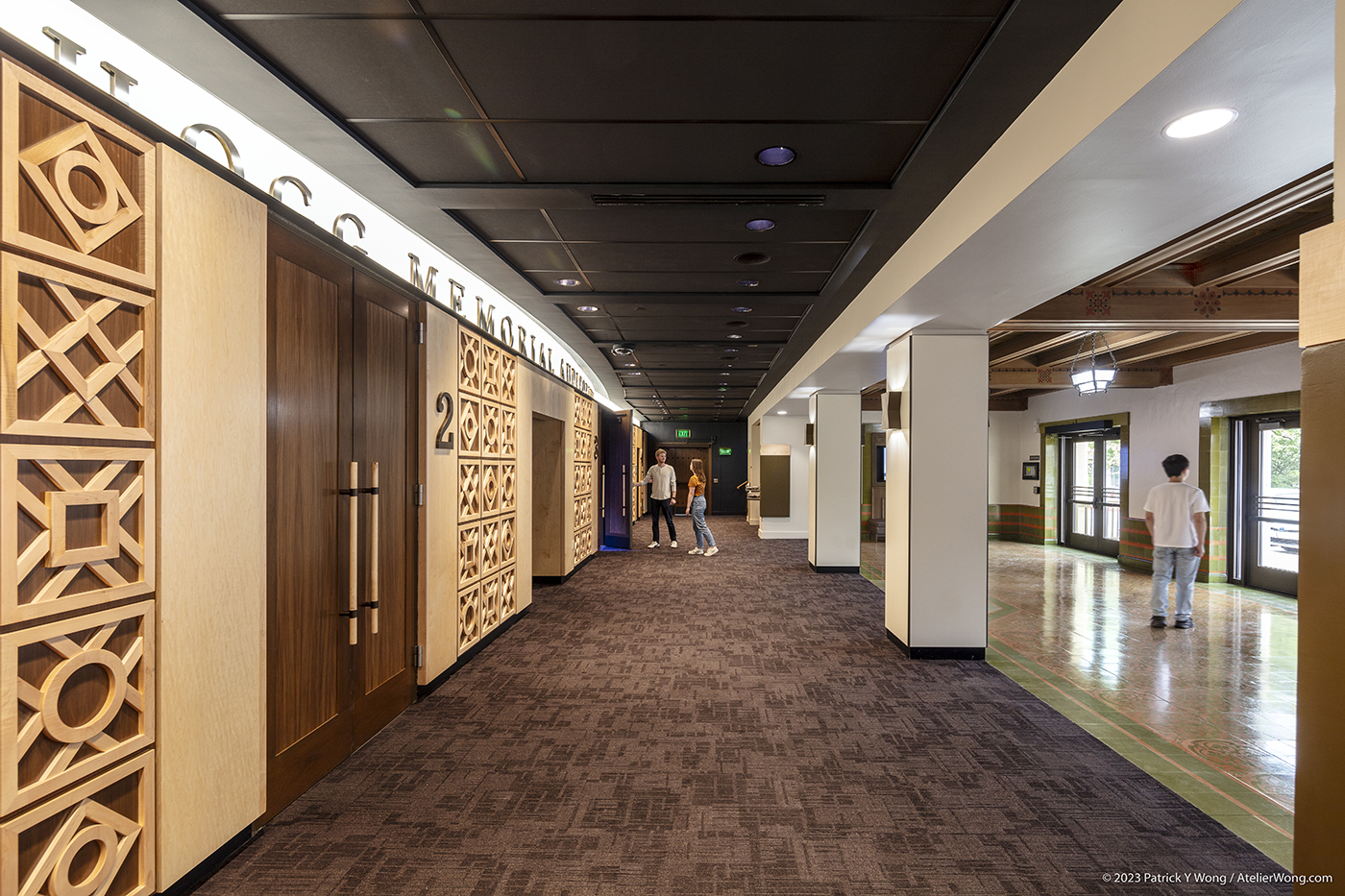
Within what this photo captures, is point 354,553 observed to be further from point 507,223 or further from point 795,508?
point 795,508

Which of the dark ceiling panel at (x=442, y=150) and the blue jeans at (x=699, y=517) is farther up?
the dark ceiling panel at (x=442, y=150)

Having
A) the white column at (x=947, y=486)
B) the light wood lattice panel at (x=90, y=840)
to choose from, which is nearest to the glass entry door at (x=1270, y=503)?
the white column at (x=947, y=486)

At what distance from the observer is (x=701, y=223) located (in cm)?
415

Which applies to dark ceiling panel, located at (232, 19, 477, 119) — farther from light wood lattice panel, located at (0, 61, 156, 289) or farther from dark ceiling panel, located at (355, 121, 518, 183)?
light wood lattice panel, located at (0, 61, 156, 289)

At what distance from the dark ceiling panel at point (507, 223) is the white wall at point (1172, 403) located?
8429 mm

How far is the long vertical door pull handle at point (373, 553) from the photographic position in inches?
140

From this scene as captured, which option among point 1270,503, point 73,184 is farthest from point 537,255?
point 1270,503

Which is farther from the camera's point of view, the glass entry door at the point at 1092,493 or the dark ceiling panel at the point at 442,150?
the glass entry door at the point at 1092,493

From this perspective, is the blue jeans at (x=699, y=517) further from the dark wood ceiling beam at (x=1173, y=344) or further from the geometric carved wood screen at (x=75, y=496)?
the geometric carved wood screen at (x=75, y=496)

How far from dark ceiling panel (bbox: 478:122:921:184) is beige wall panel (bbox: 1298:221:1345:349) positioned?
1835mm

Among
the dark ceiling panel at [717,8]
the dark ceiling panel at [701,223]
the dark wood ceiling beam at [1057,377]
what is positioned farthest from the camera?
the dark wood ceiling beam at [1057,377]

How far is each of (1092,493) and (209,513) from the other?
12.9 m

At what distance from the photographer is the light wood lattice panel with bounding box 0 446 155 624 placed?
5.60 feet

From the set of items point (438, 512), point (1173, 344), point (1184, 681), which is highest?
point (1173, 344)
